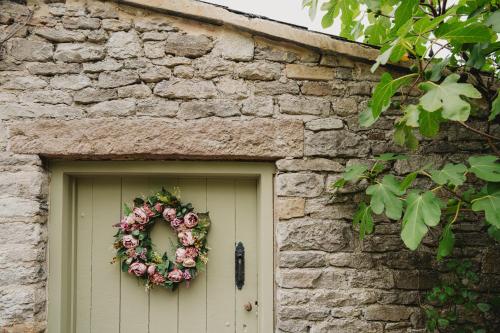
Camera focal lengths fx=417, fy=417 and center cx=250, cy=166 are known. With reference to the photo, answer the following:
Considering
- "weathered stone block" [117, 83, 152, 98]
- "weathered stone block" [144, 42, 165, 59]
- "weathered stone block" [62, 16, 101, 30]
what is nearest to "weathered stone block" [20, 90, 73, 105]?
"weathered stone block" [117, 83, 152, 98]

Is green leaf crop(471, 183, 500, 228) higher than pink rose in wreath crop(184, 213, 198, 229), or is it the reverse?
green leaf crop(471, 183, 500, 228)

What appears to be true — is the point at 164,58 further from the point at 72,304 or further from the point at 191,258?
the point at 72,304

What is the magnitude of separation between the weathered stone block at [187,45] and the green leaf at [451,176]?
1.48 m

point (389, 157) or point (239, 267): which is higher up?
point (389, 157)

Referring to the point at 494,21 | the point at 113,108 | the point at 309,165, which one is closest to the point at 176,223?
the point at 113,108

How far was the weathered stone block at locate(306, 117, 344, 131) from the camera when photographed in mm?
2539

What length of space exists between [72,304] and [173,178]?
3.32ft

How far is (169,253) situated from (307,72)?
1441mm

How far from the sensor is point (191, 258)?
261 centimetres

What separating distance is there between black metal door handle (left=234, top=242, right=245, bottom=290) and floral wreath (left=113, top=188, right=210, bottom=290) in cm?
20

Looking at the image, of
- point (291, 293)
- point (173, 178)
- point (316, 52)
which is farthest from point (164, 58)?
point (291, 293)

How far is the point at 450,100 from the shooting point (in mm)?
1671

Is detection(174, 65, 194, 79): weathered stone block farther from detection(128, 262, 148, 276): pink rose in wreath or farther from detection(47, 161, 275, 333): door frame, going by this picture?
detection(128, 262, 148, 276): pink rose in wreath

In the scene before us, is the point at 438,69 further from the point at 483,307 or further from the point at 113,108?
the point at 113,108
